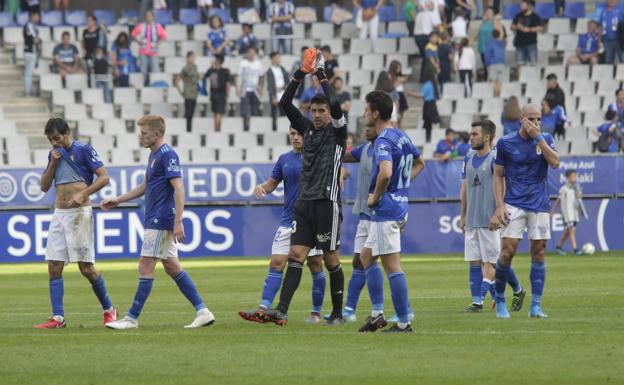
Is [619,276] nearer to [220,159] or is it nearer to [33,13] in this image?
[220,159]

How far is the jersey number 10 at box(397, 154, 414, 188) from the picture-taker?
12.7m

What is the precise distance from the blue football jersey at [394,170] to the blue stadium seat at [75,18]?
26.8m

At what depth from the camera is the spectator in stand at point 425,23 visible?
118 ft

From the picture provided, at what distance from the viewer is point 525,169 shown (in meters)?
14.6

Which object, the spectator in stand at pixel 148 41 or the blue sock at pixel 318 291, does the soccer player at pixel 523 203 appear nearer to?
the blue sock at pixel 318 291

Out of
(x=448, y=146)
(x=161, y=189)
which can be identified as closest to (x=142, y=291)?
(x=161, y=189)

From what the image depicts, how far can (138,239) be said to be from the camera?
95.6ft

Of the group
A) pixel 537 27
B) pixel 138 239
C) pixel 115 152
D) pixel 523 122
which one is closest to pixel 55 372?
pixel 523 122

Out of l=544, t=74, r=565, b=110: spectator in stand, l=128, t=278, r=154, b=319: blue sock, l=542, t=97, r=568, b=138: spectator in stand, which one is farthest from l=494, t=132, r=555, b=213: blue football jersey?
l=544, t=74, r=565, b=110: spectator in stand

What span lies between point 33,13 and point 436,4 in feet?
34.5

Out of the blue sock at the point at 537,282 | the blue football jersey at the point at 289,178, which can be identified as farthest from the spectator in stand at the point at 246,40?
Answer: the blue sock at the point at 537,282

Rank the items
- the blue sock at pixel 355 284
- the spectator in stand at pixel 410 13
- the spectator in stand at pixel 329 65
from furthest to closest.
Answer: the spectator in stand at pixel 410 13 < the spectator in stand at pixel 329 65 < the blue sock at pixel 355 284

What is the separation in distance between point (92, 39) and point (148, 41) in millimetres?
1460

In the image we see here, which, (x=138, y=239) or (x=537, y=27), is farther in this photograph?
(x=537, y=27)
